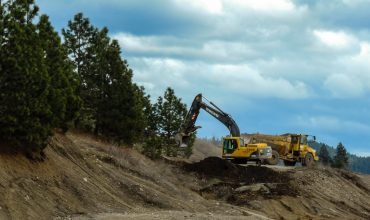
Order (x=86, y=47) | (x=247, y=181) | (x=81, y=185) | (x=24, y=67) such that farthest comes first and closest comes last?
(x=86, y=47) < (x=247, y=181) < (x=81, y=185) < (x=24, y=67)

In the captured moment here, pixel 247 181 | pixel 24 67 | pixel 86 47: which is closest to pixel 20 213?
pixel 24 67

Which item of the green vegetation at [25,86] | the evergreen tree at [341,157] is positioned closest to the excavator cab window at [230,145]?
the green vegetation at [25,86]

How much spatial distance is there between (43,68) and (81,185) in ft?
15.5

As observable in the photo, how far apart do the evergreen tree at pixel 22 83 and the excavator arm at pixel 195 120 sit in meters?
24.5

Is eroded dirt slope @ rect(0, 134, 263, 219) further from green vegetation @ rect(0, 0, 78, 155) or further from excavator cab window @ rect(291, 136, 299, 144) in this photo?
excavator cab window @ rect(291, 136, 299, 144)

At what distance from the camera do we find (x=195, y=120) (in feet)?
153

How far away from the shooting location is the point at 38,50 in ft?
70.3

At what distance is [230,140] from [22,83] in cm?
2563

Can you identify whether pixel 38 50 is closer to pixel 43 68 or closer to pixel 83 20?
pixel 43 68

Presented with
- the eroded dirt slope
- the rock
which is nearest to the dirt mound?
the rock

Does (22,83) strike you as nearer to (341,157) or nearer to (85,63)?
(85,63)

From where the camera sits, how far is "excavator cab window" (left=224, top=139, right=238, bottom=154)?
43741mm

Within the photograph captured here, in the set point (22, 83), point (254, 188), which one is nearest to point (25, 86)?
point (22, 83)

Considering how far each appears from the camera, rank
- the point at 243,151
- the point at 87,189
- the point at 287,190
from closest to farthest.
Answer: the point at 87,189 → the point at 287,190 → the point at 243,151
